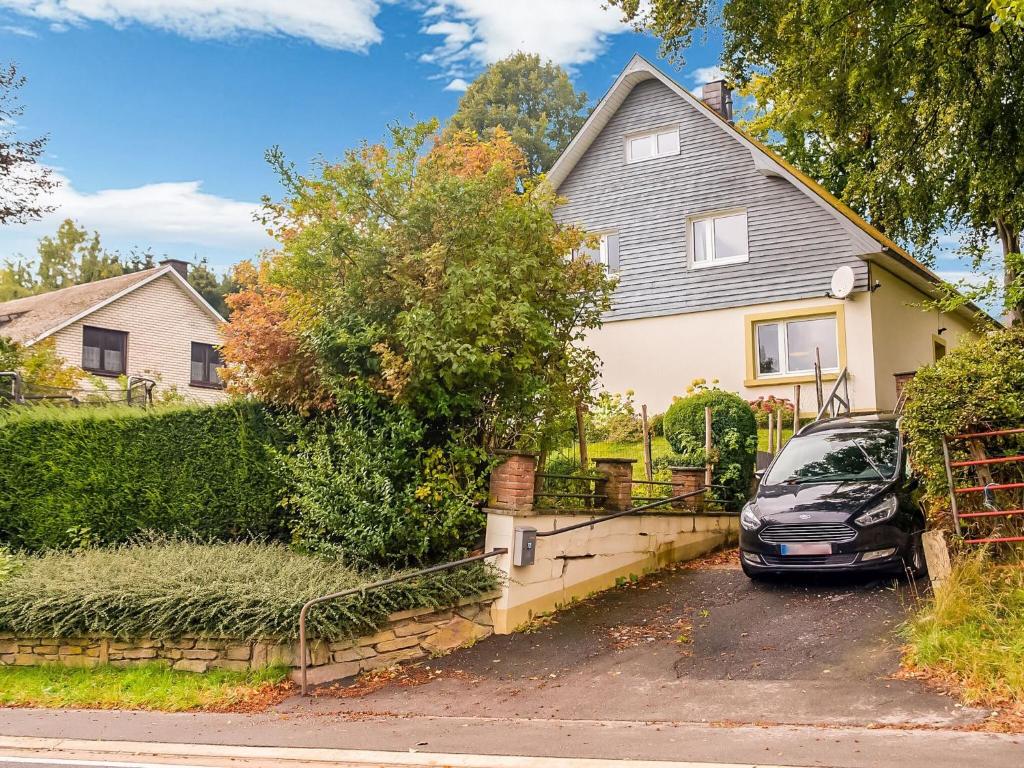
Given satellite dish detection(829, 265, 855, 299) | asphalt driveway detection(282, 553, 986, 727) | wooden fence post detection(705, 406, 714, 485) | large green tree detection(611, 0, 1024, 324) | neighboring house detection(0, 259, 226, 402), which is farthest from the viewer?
neighboring house detection(0, 259, 226, 402)

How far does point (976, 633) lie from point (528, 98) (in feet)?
150

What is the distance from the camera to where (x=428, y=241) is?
10.8 metres

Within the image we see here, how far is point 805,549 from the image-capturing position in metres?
10.3

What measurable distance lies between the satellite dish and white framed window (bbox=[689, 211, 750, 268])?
7.41 ft

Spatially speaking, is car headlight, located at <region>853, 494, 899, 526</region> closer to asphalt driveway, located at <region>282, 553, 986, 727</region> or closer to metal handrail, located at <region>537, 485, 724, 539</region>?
asphalt driveway, located at <region>282, 553, 986, 727</region>

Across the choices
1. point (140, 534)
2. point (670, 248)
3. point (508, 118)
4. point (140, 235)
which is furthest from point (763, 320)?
point (140, 235)

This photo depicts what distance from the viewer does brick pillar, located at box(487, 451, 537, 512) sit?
1053cm

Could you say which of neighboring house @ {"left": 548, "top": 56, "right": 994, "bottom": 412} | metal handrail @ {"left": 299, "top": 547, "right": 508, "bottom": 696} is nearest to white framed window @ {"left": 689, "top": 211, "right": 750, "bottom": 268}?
neighboring house @ {"left": 548, "top": 56, "right": 994, "bottom": 412}

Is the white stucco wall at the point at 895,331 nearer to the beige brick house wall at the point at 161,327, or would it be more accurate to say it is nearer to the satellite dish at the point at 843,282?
the satellite dish at the point at 843,282

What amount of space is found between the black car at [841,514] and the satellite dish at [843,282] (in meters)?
8.90

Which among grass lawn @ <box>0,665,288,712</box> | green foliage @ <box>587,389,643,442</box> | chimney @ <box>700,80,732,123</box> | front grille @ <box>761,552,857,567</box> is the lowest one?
grass lawn @ <box>0,665,288,712</box>

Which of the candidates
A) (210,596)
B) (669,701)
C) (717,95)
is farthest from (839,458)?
(717,95)

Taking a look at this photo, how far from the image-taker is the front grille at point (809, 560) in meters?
10.1

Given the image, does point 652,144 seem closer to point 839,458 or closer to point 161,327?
point 839,458
